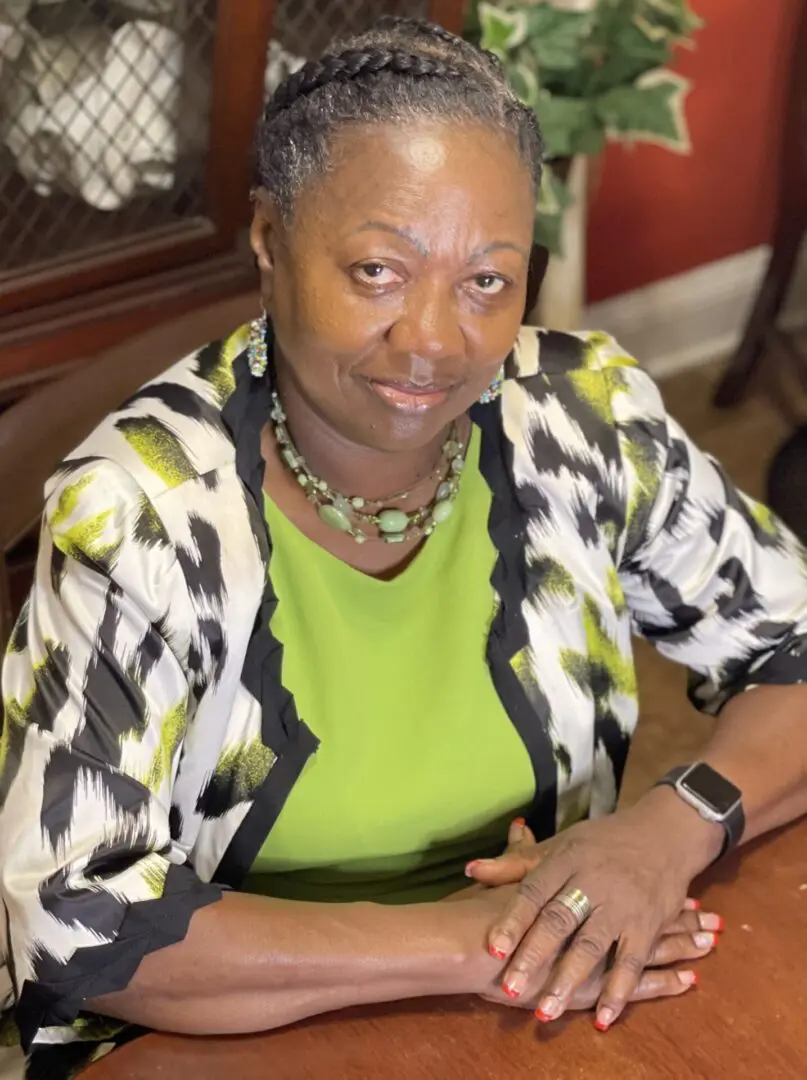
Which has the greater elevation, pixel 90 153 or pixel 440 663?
pixel 90 153

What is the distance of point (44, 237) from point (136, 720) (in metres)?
0.87

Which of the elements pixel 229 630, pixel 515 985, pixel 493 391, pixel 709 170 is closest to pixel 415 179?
pixel 493 391

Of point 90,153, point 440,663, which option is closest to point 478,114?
point 440,663

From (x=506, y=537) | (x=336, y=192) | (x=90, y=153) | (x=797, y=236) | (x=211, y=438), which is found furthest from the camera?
(x=797, y=236)

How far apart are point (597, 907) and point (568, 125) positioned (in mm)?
1394

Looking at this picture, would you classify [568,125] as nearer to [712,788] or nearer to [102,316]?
[102,316]

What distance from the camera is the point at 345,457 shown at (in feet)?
3.60

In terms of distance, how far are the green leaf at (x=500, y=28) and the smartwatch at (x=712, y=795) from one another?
1.16 m

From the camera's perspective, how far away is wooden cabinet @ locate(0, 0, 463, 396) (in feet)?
4.83

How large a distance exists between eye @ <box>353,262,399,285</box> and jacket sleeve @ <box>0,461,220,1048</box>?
0.83 feet

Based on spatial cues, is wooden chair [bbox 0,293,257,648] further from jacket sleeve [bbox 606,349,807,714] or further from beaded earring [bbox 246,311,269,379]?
jacket sleeve [bbox 606,349,807,714]

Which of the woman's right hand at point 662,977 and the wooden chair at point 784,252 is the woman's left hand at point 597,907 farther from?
the wooden chair at point 784,252

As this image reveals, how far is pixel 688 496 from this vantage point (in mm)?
1188

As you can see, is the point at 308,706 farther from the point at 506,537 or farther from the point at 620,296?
the point at 620,296
